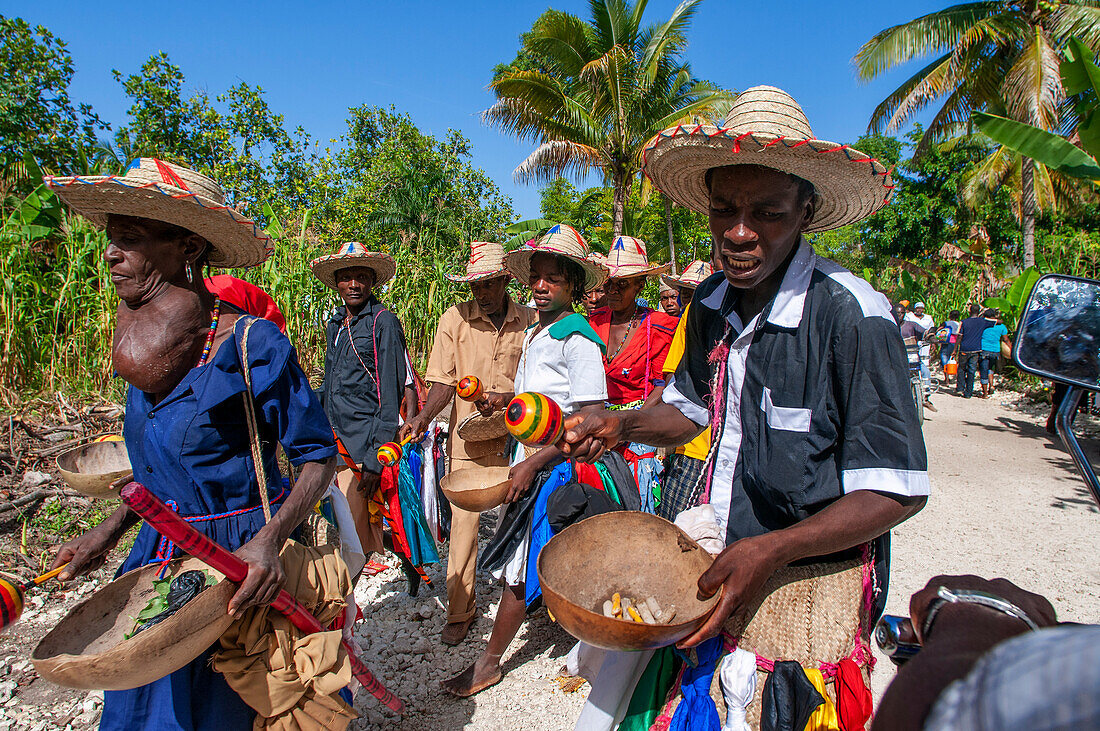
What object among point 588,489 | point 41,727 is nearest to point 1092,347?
point 588,489

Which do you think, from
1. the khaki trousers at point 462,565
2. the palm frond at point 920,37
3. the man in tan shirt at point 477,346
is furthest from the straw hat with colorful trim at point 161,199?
the palm frond at point 920,37

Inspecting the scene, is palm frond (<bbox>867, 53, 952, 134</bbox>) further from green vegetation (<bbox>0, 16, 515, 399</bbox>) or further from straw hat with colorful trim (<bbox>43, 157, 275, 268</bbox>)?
straw hat with colorful trim (<bbox>43, 157, 275, 268</bbox>)

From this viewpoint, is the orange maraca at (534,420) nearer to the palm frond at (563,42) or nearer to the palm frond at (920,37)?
the palm frond at (563,42)

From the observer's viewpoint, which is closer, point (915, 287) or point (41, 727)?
point (41, 727)

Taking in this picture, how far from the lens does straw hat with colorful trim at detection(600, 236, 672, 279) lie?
4.58 meters

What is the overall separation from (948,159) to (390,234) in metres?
20.3

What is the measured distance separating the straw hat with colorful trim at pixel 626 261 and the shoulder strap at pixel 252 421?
295 centimetres

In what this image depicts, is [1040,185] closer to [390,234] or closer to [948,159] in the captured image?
[948,159]

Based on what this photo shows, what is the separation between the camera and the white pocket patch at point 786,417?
1.52 meters

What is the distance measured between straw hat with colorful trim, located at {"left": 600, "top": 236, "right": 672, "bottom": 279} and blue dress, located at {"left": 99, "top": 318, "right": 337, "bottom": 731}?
115 inches

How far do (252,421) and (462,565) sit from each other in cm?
215

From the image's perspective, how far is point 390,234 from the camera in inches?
725

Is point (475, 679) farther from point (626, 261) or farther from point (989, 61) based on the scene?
point (989, 61)

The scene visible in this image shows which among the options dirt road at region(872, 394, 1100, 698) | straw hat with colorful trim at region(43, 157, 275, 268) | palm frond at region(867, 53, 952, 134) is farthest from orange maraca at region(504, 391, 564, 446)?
palm frond at region(867, 53, 952, 134)
